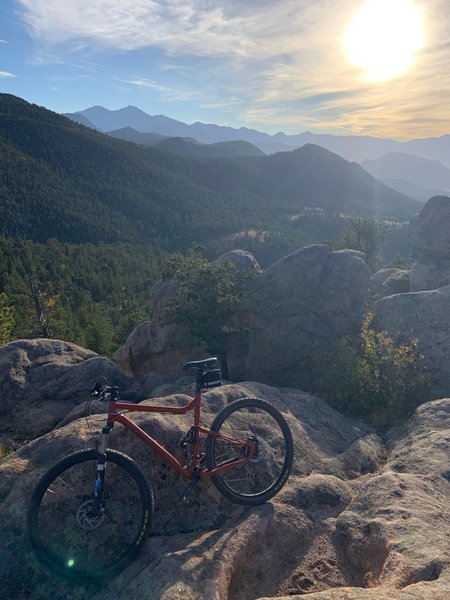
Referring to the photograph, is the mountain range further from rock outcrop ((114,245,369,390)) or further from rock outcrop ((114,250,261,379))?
rock outcrop ((114,245,369,390))

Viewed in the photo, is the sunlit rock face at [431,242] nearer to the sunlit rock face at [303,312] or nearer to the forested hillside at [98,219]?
the sunlit rock face at [303,312]

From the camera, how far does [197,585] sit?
4.74 meters

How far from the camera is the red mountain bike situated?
5203 millimetres

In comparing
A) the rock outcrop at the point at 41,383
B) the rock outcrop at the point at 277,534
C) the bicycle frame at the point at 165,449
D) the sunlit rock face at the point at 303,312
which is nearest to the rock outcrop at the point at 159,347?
the sunlit rock face at the point at 303,312

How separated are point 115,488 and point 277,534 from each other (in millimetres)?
2257

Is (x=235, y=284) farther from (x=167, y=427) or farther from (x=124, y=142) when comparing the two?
(x=124, y=142)

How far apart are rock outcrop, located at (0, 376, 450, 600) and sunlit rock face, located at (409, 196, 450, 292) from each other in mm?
16161

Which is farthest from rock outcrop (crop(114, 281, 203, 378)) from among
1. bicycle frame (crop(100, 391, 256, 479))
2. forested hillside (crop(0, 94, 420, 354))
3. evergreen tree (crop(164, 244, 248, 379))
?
forested hillside (crop(0, 94, 420, 354))

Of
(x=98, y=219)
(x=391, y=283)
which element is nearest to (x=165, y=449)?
(x=391, y=283)

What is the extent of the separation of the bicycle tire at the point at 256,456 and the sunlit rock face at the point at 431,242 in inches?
665

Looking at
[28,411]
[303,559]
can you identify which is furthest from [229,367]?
[303,559]

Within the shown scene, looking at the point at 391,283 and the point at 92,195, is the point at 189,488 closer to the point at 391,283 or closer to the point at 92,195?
the point at 391,283

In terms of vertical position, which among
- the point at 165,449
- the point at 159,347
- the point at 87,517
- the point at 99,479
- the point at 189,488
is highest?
the point at 99,479

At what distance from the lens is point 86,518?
207 inches
